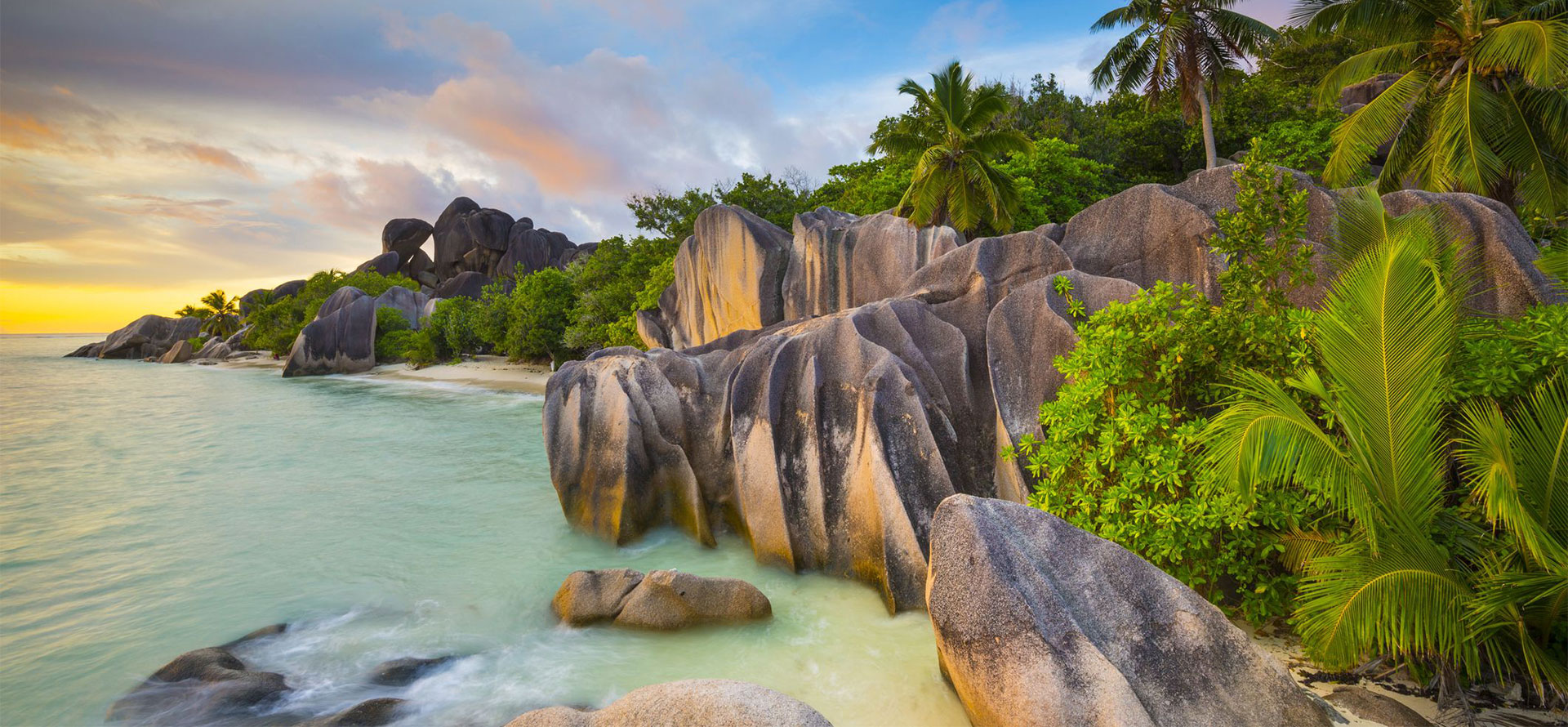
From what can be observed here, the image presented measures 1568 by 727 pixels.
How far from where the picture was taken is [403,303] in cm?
3797

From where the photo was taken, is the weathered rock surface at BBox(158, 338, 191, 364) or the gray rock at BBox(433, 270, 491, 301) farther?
the weathered rock surface at BBox(158, 338, 191, 364)

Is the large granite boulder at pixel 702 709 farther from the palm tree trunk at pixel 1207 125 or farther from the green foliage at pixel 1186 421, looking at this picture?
the palm tree trunk at pixel 1207 125

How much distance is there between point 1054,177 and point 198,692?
20.2 meters

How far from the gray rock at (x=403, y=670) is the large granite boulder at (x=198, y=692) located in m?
0.66

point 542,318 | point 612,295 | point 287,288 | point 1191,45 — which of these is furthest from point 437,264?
point 1191,45

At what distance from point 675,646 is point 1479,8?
1674 cm

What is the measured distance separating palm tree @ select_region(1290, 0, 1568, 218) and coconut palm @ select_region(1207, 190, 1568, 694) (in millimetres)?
11196

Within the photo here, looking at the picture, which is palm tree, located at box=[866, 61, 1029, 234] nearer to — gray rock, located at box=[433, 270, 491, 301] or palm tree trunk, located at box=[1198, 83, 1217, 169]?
palm tree trunk, located at box=[1198, 83, 1217, 169]

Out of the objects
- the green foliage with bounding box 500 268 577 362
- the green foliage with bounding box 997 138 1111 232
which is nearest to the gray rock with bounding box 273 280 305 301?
the green foliage with bounding box 500 268 577 362

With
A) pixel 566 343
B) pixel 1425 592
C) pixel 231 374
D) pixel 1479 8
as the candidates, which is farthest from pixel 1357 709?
pixel 231 374

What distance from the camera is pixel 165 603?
7547 millimetres

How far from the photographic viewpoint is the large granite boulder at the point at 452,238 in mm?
56000

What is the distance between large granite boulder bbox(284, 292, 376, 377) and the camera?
3494 centimetres

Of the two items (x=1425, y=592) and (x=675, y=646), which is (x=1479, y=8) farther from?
(x=675, y=646)
